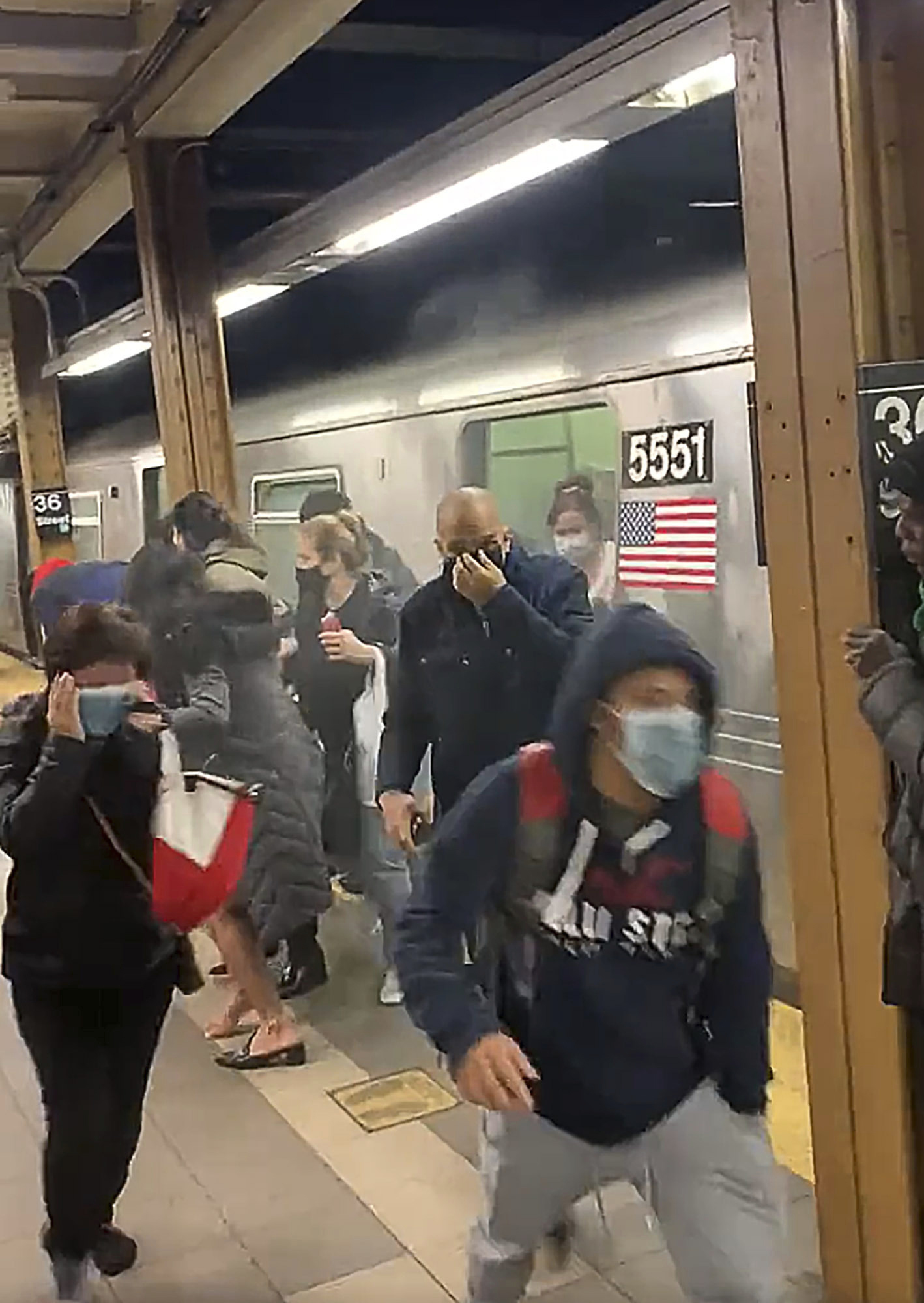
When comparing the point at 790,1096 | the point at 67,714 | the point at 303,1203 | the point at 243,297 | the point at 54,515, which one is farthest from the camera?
the point at 54,515

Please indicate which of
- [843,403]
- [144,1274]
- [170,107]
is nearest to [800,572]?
[843,403]

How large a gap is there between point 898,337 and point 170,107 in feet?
12.6

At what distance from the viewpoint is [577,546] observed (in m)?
3.40

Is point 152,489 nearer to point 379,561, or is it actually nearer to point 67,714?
point 379,561

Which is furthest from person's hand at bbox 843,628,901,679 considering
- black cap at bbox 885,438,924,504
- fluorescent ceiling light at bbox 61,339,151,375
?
fluorescent ceiling light at bbox 61,339,151,375

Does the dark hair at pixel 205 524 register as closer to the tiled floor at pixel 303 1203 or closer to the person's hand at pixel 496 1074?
the tiled floor at pixel 303 1203

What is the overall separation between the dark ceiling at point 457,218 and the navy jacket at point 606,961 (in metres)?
1.89

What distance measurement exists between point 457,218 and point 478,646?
2.90 metres

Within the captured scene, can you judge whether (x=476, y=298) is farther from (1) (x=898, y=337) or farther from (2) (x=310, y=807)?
(1) (x=898, y=337)

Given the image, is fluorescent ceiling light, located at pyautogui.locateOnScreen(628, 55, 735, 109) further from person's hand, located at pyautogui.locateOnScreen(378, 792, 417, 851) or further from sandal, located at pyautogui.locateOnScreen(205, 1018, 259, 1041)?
sandal, located at pyautogui.locateOnScreen(205, 1018, 259, 1041)

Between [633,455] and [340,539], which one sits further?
[340,539]

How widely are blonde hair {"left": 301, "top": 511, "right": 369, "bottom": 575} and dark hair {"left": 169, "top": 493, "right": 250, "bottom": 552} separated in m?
0.19

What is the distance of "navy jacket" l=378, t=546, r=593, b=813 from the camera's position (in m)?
2.51

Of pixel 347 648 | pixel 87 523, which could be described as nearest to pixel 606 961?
pixel 347 648
